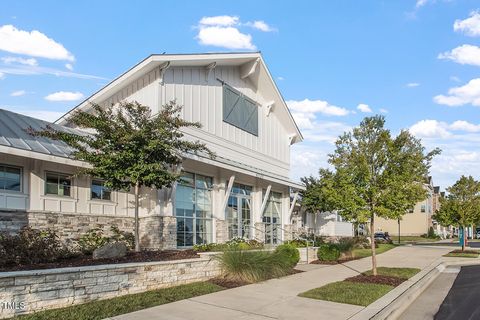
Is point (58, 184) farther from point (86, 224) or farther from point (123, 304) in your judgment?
point (123, 304)

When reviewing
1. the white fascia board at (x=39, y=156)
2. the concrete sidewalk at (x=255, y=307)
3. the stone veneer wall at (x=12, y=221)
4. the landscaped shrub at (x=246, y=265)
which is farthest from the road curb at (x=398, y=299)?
the stone veneer wall at (x=12, y=221)

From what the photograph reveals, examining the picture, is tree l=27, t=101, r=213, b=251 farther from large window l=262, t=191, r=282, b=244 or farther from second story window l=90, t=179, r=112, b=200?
large window l=262, t=191, r=282, b=244

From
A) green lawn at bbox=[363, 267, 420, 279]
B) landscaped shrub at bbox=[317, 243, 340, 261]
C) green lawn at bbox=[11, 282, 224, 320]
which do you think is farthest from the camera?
landscaped shrub at bbox=[317, 243, 340, 261]

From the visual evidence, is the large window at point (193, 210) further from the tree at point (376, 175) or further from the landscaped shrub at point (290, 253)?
the tree at point (376, 175)

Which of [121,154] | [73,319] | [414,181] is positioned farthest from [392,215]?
[73,319]

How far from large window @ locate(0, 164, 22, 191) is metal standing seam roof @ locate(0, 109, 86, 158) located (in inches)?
34.0

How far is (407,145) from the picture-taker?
44.6ft

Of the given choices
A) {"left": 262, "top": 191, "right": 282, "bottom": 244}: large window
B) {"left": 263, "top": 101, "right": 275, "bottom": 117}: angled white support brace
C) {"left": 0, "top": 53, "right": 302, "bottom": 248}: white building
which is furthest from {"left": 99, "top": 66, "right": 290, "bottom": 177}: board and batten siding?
{"left": 262, "top": 191, "right": 282, "bottom": 244}: large window

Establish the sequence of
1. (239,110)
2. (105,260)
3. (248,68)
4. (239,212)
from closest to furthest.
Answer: (105,260) → (239,212) → (239,110) → (248,68)

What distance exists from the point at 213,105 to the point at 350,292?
10.7 meters

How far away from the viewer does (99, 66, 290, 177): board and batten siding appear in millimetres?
16375

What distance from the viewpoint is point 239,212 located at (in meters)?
20.8

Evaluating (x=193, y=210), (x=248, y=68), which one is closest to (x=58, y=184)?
(x=193, y=210)

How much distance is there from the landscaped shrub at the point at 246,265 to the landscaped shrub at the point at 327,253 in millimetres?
6888
